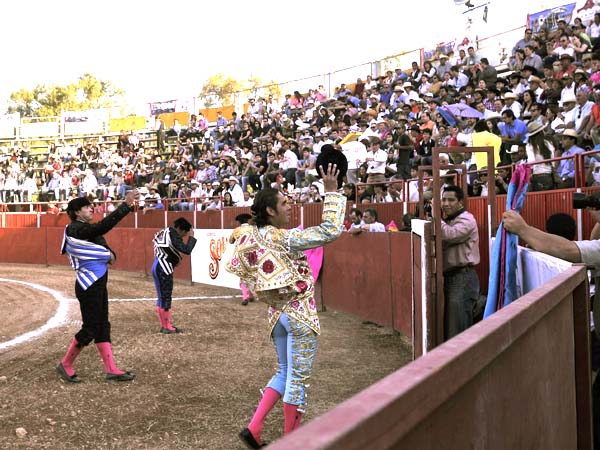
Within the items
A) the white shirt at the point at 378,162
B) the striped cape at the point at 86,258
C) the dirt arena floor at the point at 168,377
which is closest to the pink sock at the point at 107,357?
the dirt arena floor at the point at 168,377

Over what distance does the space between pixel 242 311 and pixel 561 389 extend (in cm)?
935

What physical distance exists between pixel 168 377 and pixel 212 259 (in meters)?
9.12

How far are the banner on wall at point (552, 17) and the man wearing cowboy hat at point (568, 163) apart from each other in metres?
8.10

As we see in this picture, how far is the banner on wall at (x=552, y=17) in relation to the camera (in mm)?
16109

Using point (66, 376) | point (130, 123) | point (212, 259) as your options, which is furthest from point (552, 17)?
point (130, 123)

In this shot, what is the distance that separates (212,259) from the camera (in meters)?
16.0

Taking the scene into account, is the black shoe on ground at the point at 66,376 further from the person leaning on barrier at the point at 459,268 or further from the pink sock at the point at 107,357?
the person leaning on barrier at the point at 459,268

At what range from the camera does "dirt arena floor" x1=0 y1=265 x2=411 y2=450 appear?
16.7 feet

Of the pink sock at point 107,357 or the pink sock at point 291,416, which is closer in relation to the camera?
the pink sock at point 291,416

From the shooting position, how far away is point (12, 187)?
30.2m

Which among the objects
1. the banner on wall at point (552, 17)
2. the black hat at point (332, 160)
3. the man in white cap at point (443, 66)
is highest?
the banner on wall at point (552, 17)

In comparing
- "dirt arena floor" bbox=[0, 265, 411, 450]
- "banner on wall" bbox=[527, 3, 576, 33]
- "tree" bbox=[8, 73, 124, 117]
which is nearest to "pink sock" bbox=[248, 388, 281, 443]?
"dirt arena floor" bbox=[0, 265, 411, 450]

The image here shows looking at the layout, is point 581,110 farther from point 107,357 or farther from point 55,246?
point 55,246

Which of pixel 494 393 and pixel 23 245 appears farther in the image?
pixel 23 245
